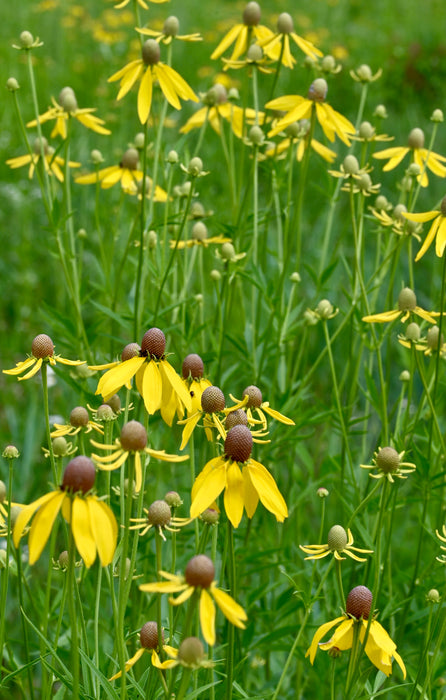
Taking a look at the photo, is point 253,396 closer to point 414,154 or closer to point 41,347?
point 41,347

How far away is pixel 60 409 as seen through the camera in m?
3.05

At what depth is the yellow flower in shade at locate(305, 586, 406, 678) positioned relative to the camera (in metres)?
1.19

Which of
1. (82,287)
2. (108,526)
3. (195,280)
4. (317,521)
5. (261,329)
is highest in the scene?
(108,526)

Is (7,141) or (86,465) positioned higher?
(86,465)

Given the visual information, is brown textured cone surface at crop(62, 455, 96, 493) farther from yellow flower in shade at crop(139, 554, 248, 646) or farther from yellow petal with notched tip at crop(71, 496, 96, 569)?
yellow flower in shade at crop(139, 554, 248, 646)

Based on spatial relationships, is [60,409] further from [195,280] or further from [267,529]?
[267,529]

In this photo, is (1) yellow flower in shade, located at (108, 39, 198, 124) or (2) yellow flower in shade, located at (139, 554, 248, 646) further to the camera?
(1) yellow flower in shade, located at (108, 39, 198, 124)

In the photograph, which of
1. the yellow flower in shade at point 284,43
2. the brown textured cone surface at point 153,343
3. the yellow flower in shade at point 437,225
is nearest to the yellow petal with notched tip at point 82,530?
the brown textured cone surface at point 153,343

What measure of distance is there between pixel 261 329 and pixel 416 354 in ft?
2.75

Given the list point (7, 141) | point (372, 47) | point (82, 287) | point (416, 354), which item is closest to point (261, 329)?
point (82, 287)

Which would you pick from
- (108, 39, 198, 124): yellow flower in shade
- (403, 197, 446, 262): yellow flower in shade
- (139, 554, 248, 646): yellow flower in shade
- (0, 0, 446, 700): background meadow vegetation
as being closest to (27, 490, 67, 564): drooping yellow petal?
(139, 554, 248, 646): yellow flower in shade

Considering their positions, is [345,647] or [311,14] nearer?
[345,647]

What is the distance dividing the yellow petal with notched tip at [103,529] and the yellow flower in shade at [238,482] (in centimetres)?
15

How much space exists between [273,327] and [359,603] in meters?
0.96
